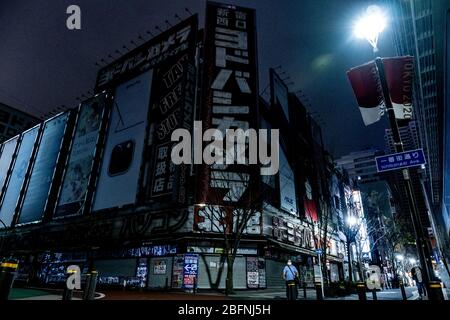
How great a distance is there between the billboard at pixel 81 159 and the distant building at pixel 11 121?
53.6m

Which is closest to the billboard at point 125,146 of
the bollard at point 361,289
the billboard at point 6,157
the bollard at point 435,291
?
the bollard at point 361,289

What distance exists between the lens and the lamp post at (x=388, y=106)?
23.5ft

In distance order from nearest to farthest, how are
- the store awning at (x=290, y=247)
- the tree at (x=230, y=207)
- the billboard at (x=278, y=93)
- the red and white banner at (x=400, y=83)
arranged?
the red and white banner at (x=400, y=83) → the tree at (x=230, y=207) → the store awning at (x=290, y=247) → the billboard at (x=278, y=93)

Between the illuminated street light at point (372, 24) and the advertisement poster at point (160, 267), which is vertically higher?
the illuminated street light at point (372, 24)

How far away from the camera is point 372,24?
8.83 metres

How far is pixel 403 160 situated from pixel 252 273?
18.9 meters

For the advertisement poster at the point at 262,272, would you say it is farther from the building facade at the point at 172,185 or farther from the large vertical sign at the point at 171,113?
the large vertical sign at the point at 171,113

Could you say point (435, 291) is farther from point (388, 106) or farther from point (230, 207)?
point (230, 207)

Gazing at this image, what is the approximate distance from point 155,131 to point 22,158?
3120 centimetres

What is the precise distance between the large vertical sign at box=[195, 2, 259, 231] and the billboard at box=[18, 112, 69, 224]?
26.1 metres

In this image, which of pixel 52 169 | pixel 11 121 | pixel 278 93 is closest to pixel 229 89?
pixel 278 93

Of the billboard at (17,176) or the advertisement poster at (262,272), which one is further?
the billboard at (17,176)
